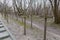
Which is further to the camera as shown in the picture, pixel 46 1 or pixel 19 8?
pixel 46 1

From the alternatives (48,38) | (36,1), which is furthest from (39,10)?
(48,38)

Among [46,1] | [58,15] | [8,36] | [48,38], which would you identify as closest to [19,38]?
[8,36]

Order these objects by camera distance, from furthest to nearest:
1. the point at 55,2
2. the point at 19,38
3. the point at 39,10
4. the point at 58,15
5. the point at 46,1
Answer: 1. the point at 39,10
2. the point at 46,1
3. the point at 58,15
4. the point at 55,2
5. the point at 19,38

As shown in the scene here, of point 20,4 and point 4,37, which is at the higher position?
point 20,4

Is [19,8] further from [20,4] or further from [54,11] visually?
[54,11]

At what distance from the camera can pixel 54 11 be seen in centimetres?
611

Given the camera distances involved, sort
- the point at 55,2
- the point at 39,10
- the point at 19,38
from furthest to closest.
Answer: the point at 39,10 → the point at 55,2 → the point at 19,38

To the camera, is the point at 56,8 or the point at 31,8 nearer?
the point at 56,8

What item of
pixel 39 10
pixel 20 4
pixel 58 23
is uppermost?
pixel 20 4

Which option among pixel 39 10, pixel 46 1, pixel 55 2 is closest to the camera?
pixel 55 2

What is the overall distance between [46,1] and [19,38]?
4.32m

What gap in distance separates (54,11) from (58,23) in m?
0.65

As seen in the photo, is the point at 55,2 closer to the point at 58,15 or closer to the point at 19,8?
the point at 58,15

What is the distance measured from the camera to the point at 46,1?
7117 millimetres
